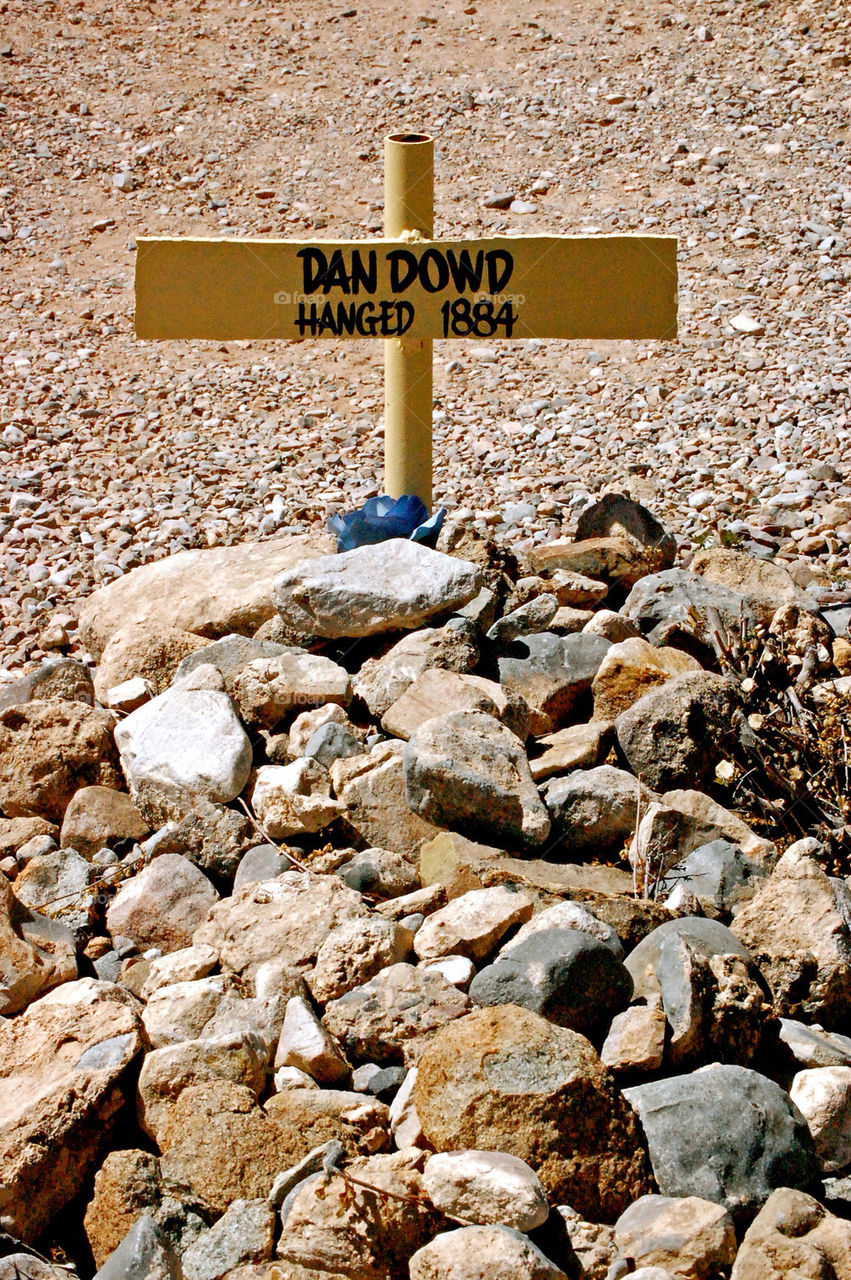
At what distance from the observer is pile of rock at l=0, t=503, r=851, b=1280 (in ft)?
8.12

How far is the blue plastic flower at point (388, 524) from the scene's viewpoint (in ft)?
15.2

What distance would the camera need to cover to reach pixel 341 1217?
7.80ft

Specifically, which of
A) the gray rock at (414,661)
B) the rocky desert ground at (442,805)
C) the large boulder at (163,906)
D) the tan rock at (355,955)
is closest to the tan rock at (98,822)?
the rocky desert ground at (442,805)

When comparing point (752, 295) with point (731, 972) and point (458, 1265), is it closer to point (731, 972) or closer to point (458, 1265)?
point (731, 972)

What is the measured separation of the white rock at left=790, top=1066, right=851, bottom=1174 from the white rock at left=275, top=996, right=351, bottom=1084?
3.03 ft

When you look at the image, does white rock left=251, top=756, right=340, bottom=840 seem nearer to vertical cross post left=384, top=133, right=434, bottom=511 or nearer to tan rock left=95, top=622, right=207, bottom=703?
tan rock left=95, top=622, right=207, bottom=703

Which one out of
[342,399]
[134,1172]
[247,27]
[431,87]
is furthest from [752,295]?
[134,1172]

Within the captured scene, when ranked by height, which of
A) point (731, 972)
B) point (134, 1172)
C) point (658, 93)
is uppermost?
point (658, 93)

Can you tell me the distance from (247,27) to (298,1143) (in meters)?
10.6

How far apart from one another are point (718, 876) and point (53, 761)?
1954mm

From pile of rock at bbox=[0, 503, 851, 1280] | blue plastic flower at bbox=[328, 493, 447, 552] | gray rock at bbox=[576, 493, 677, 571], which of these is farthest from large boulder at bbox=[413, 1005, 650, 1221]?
gray rock at bbox=[576, 493, 677, 571]

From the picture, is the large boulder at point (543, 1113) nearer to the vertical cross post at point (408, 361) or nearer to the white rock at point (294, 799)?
the white rock at point (294, 799)

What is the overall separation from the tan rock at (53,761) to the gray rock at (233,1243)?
177cm

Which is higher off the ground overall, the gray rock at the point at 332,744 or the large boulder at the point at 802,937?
the gray rock at the point at 332,744
